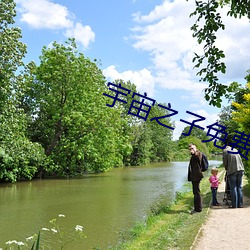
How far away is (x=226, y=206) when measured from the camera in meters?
10.7

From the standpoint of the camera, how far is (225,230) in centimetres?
767

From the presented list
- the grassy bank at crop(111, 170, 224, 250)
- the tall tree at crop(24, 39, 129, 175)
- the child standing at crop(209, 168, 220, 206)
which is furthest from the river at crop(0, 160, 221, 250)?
the tall tree at crop(24, 39, 129, 175)

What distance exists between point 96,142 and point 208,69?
983 inches

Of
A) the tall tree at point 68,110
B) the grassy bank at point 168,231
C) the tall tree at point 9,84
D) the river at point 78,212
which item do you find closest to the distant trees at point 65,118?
the tall tree at point 68,110

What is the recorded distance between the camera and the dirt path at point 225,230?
21.6ft

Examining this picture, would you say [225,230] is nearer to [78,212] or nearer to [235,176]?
[235,176]

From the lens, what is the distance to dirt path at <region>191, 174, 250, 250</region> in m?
6.58

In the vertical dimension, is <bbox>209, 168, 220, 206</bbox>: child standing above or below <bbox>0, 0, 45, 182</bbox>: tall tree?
below

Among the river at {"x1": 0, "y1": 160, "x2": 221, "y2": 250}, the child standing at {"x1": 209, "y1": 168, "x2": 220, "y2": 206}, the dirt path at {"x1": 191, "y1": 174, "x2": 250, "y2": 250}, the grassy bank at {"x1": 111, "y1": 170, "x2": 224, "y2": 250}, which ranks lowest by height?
the river at {"x1": 0, "y1": 160, "x2": 221, "y2": 250}

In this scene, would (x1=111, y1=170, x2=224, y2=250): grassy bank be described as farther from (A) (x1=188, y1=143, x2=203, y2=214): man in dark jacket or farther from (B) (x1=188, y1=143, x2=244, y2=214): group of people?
(B) (x1=188, y1=143, x2=244, y2=214): group of people

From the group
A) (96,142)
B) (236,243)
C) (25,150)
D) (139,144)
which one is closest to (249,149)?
(236,243)

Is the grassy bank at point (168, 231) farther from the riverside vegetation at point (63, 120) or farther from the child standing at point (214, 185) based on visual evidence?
the riverside vegetation at point (63, 120)

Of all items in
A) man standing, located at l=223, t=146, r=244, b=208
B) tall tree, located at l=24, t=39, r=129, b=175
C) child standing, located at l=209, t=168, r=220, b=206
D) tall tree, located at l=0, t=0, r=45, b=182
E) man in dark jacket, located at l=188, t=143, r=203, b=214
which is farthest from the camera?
tall tree, located at l=24, t=39, r=129, b=175

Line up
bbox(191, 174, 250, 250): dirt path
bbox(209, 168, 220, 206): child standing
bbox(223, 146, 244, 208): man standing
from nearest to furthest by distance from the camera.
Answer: bbox(191, 174, 250, 250): dirt path < bbox(223, 146, 244, 208): man standing < bbox(209, 168, 220, 206): child standing
